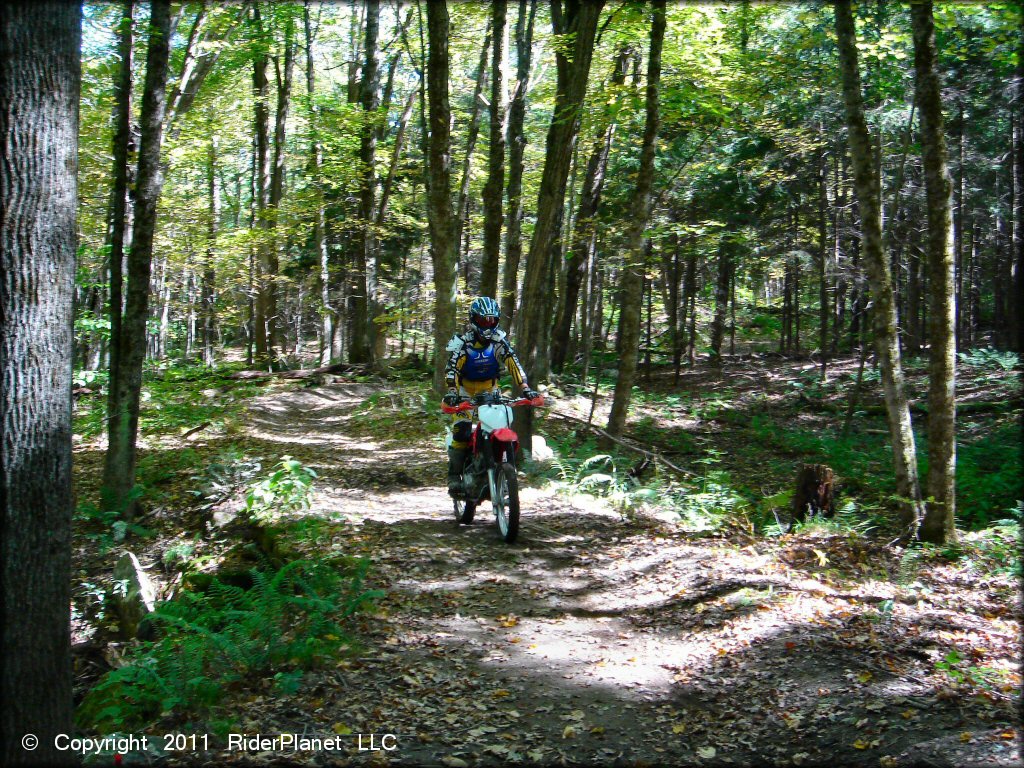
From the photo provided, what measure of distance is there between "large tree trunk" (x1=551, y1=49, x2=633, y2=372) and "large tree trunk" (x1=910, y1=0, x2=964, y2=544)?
7731 mm

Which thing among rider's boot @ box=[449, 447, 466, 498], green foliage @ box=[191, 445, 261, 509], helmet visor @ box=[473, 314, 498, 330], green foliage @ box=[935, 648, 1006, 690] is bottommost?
green foliage @ box=[935, 648, 1006, 690]

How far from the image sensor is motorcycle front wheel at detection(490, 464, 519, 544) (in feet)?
23.7

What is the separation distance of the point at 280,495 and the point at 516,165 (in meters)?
10.8

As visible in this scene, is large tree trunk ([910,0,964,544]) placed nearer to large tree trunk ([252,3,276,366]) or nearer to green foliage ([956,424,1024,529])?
green foliage ([956,424,1024,529])

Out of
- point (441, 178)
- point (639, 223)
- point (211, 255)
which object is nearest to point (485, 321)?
point (639, 223)

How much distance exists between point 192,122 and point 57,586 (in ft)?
63.0

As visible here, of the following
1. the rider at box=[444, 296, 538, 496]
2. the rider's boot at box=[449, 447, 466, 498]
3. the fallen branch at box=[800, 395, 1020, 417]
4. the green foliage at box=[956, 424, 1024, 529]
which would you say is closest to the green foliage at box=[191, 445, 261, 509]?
the rider's boot at box=[449, 447, 466, 498]

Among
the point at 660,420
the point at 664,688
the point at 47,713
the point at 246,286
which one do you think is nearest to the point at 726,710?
the point at 664,688

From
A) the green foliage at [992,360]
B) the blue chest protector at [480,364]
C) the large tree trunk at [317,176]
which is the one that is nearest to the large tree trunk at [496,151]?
the blue chest protector at [480,364]

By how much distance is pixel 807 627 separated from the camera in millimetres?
5176

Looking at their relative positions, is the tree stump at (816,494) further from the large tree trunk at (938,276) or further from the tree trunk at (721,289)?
the tree trunk at (721,289)

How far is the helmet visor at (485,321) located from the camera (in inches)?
296

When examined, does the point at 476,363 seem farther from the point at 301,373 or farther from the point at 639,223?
the point at 301,373

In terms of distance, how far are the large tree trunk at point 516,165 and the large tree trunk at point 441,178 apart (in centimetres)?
119
